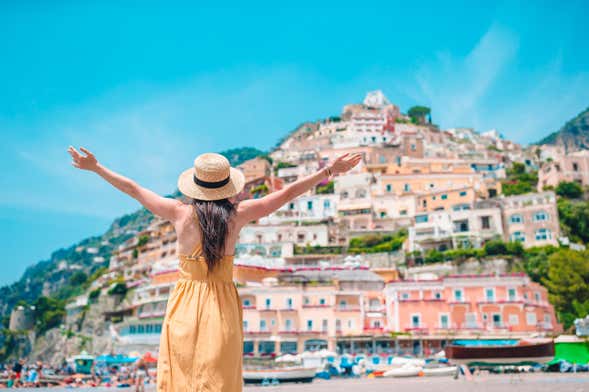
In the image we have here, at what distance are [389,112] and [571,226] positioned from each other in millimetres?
68596

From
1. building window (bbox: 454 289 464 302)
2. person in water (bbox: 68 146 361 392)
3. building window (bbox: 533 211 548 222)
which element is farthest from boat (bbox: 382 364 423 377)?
building window (bbox: 533 211 548 222)

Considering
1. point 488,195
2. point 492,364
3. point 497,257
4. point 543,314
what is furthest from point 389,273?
point 492,364

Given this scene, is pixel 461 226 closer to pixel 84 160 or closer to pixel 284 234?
pixel 284 234

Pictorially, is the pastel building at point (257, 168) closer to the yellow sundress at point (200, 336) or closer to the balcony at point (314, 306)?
the balcony at point (314, 306)

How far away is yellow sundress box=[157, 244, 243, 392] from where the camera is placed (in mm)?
3318

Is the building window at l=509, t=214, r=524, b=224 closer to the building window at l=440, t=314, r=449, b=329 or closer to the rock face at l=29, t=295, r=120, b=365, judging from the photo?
the building window at l=440, t=314, r=449, b=329

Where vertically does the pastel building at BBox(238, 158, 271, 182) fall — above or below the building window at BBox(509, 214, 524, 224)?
above

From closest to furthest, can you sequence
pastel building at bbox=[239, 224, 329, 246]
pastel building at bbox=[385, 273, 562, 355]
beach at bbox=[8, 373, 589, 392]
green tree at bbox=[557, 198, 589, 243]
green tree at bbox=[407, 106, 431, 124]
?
beach at bbox=[8, 373, 589, 392] → pastel building at bbox=[385, 273, 562, 355] → green tree at bbox=[557, 198, 589, 243] → pastel building at bbox=[239, 224, 329, 246] → green tree at bbox=[407, 106, 431, 124]

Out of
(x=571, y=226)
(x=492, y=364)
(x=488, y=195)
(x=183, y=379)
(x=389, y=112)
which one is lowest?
(x=492, y=364)

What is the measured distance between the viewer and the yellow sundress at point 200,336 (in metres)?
3.32

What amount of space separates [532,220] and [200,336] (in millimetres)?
51505

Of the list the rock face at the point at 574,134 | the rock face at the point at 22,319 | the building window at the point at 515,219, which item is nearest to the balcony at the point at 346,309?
the building window at the point at 515,219

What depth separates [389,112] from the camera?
117312 millimetres

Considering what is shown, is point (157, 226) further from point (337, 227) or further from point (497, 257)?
point (497, 257)
